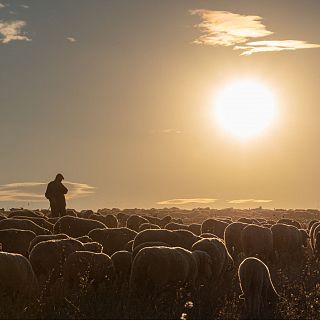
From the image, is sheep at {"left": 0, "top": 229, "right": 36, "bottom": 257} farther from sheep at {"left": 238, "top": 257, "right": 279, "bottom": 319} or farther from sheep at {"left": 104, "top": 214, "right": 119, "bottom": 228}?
sheep at {"left": 104, "top": 214, "right": 119, "bottom": 228}

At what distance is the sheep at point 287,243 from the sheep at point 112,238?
7246mm

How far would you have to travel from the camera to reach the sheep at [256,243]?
21.9m

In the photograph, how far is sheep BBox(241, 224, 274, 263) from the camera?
71.7 feet

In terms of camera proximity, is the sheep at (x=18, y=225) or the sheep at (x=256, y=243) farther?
the sheep at (x=256, y=243)

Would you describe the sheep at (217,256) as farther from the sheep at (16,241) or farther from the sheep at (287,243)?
the sheep at (287,243)

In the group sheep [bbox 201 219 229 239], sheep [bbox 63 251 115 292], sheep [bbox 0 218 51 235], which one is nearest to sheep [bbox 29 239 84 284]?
sheep [bbox 63 251 115 292]

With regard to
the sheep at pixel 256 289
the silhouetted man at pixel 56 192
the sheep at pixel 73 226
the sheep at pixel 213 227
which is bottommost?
the sheep at pixel 256 289

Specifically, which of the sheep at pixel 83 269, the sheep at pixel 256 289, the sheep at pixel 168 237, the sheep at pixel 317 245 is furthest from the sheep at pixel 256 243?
the sheep at pixel 83 269

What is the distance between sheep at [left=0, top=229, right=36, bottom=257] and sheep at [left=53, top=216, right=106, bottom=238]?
391 centimetres

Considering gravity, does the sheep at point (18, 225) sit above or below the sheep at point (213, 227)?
above

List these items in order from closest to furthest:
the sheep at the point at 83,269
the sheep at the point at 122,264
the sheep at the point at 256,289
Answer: the sheep at the point at 256,289, the sheep at the point at 83,269, the sheep at the point at 122,264

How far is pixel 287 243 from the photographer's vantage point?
77.7ft

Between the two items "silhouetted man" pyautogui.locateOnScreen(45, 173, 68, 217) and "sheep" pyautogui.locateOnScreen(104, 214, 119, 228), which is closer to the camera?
"silhouetted man" pyautogui.locateOnScreen(45, 173, 68, 217)

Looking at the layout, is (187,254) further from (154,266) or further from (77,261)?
(77,261)
